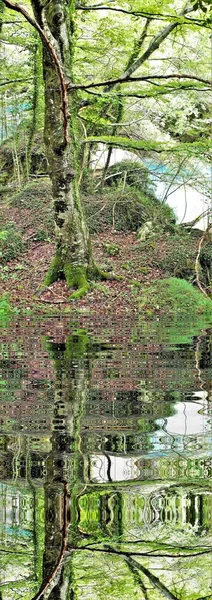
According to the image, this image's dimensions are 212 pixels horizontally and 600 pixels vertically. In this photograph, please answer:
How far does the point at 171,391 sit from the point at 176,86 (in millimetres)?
8095

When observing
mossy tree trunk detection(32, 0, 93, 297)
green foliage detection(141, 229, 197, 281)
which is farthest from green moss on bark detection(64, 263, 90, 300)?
green foliage detection(141, 229, 197, 281)

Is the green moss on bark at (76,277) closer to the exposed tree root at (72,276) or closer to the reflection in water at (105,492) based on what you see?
the exposed tree root at (72,276)

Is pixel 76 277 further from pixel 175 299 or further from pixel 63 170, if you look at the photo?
pixel 175 299

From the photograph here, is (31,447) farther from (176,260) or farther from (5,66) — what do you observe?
(5,66)

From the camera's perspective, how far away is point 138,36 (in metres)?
12.8

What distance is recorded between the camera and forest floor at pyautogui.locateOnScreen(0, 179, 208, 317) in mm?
9102

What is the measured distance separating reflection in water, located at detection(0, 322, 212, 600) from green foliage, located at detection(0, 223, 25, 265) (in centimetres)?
946

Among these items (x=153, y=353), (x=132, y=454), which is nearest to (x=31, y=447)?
(x=132, y=454)

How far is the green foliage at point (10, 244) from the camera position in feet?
38.1

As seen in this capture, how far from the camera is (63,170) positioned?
8.84m

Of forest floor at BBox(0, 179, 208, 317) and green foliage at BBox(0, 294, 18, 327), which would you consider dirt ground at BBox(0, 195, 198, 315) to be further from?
green foliage at BBox(0, 294, 18, 327)

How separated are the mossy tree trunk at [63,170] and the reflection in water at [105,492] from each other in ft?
22.7

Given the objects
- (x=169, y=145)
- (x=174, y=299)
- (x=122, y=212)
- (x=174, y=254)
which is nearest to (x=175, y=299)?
(x=174, y=299)

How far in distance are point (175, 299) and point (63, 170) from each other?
2.86 meters
